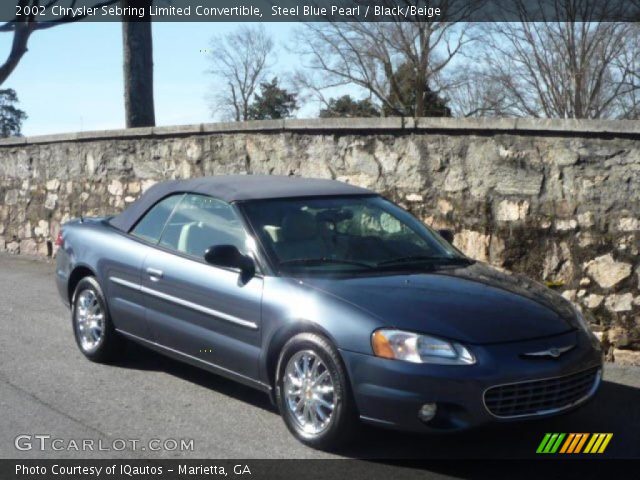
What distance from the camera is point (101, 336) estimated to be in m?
6.66

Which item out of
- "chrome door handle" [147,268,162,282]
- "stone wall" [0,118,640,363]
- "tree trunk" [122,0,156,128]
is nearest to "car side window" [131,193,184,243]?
"chrome door handle" [147,268,162,282]

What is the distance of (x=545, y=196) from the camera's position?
24.8 ft

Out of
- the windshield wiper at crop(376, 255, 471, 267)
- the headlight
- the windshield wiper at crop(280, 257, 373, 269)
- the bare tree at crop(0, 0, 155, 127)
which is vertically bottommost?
the headlight

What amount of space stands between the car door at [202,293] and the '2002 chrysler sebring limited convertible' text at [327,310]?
0.03 ft

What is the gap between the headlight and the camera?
445 cm

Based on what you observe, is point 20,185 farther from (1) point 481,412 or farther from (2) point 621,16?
(2) point 621,16

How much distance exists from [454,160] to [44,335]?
3.81 metres

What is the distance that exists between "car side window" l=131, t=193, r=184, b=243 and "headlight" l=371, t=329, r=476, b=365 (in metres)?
2.33

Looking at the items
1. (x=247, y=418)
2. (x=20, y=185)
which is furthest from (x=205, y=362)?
(x=20, y=185)

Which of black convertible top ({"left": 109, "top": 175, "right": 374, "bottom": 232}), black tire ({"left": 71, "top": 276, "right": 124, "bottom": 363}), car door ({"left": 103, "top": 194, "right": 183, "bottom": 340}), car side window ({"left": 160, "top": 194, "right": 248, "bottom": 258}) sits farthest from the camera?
black tire ({"left": 71, "top": 276, "right": 124, "bottom": 363})

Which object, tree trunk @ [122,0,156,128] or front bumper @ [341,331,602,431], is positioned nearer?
front bumper @ [341,331,602,431]

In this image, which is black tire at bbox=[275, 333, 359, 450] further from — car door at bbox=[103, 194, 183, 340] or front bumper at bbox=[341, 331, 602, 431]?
car door at bbox=[103, 194, 183, 340]

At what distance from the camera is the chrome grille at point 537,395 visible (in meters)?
4.45

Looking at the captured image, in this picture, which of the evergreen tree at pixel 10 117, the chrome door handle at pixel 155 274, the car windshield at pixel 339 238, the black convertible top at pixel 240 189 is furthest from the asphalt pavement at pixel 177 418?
the evergreen tree at pixel 10 117
